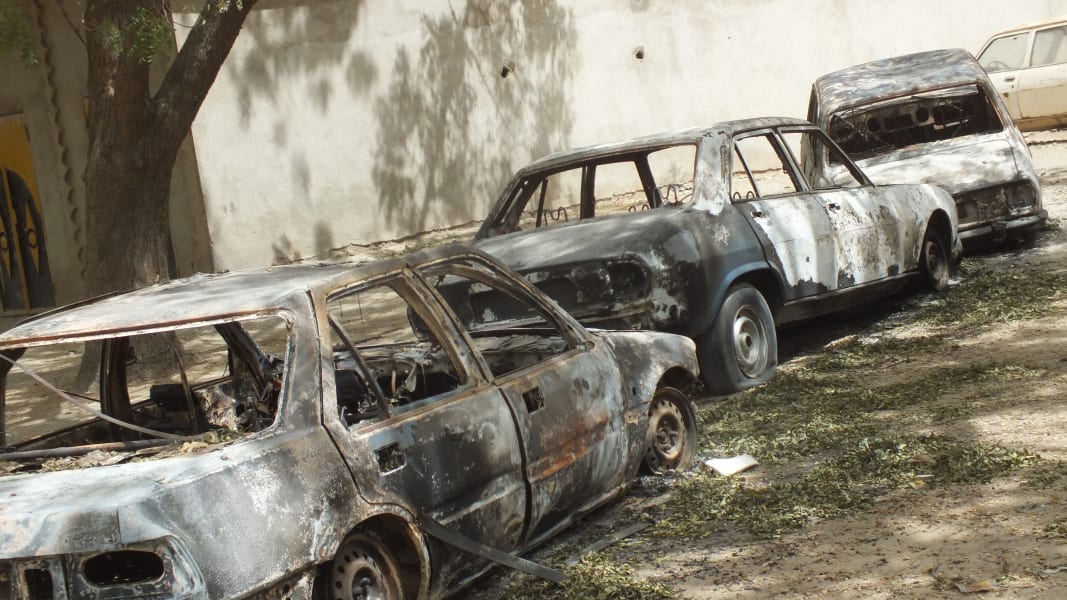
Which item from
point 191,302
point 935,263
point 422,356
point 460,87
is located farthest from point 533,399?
point 460,87

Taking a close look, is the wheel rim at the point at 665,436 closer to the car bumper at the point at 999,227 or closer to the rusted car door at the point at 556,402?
the rusted car door at the point at 556,402

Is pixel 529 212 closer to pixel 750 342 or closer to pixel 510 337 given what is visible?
pixel 750 342

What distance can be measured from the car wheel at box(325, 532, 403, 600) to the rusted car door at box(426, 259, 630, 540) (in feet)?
2.70

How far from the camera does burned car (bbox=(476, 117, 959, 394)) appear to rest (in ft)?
23.7

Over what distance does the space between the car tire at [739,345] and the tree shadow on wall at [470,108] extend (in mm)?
8737

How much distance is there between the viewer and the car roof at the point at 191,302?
14.0 feet

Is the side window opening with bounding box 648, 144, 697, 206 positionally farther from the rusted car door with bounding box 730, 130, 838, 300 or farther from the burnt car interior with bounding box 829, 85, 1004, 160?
the rusted car door with bounding box 730, 130, 838, 300

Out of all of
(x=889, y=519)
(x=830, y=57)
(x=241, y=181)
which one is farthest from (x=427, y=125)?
(x=889, y=519)

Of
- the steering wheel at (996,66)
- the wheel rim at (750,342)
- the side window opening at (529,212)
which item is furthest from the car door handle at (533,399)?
the steering wheel at (996,66)

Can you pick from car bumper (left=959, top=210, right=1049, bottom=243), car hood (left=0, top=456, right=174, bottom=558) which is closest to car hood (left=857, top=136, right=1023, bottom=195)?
car bumper (left=959, top=210, right=1049, bottom=243)

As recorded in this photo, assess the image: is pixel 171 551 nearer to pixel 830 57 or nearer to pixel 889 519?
pixel 889 519

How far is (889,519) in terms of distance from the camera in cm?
507

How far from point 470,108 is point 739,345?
10065 mm

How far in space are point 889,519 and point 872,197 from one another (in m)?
4.26
